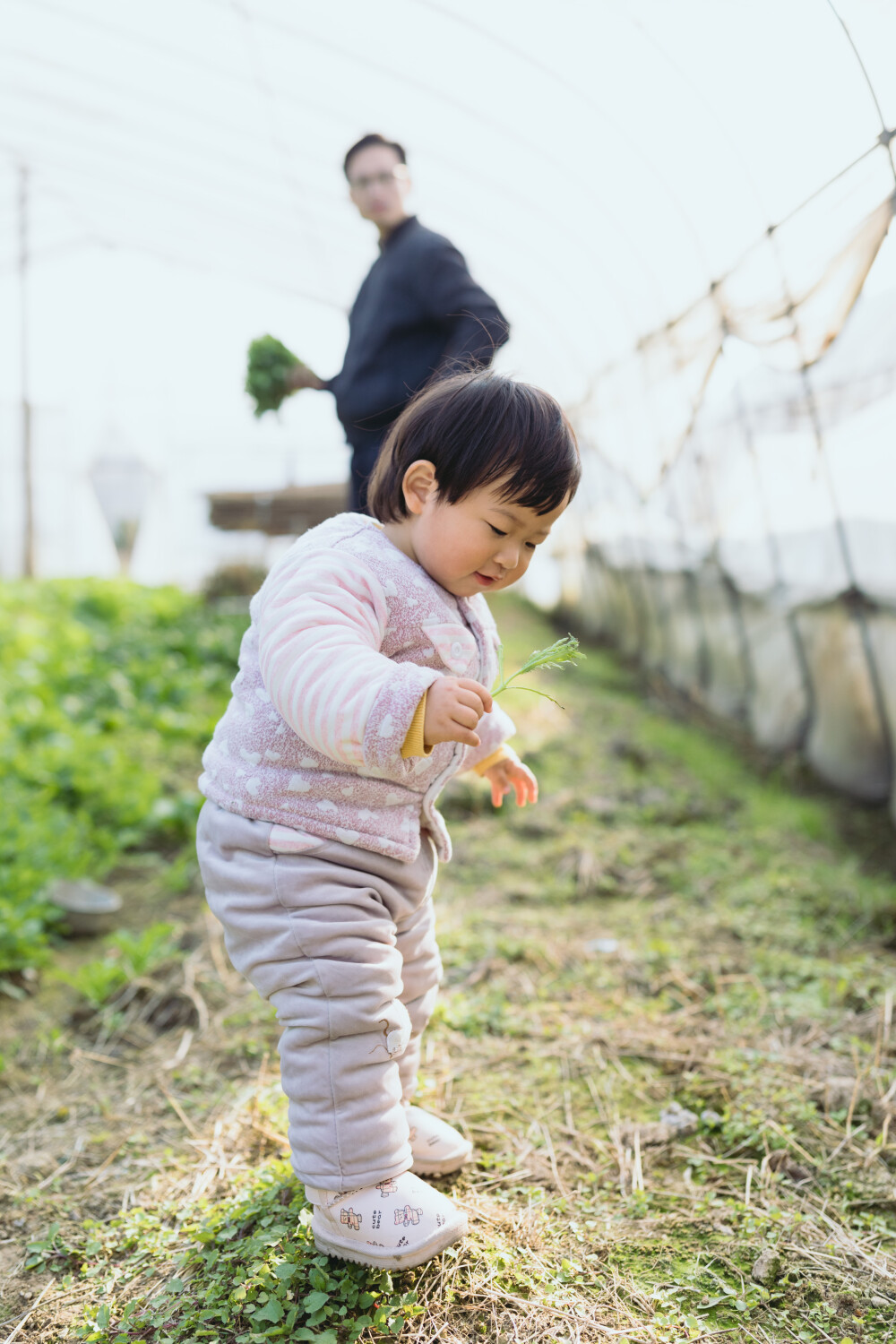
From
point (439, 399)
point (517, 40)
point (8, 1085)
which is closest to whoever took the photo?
point (439, 399)

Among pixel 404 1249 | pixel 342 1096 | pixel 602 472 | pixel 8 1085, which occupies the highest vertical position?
pixel 602 472

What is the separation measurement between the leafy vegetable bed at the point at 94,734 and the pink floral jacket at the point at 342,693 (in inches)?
61.7

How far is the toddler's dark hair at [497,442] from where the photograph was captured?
135 cm

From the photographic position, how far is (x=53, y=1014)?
96.0 inches

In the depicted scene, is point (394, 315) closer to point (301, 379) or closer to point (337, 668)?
point (301, 379)

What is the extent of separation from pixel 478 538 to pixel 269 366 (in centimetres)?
187

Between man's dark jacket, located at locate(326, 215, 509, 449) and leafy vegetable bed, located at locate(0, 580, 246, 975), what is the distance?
1670mm

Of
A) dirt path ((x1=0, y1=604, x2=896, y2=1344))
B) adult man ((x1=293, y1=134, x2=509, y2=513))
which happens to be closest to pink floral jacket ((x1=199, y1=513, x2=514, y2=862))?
dirt path ((x1=0, y1=604, x2=896, y2=1344))

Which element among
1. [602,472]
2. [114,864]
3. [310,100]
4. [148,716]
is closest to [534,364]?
[602,472]

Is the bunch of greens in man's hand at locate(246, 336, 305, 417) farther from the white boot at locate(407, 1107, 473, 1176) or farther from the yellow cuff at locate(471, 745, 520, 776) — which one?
the white boot at locate(407, 1107, 473, 1176)

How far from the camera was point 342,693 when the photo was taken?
1.21 meters

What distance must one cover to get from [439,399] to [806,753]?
10.7ft

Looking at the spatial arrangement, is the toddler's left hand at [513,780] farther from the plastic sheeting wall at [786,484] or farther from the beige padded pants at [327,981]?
the plastic sheeting wall at [786,484]

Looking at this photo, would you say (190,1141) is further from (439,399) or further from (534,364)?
(534,364)
